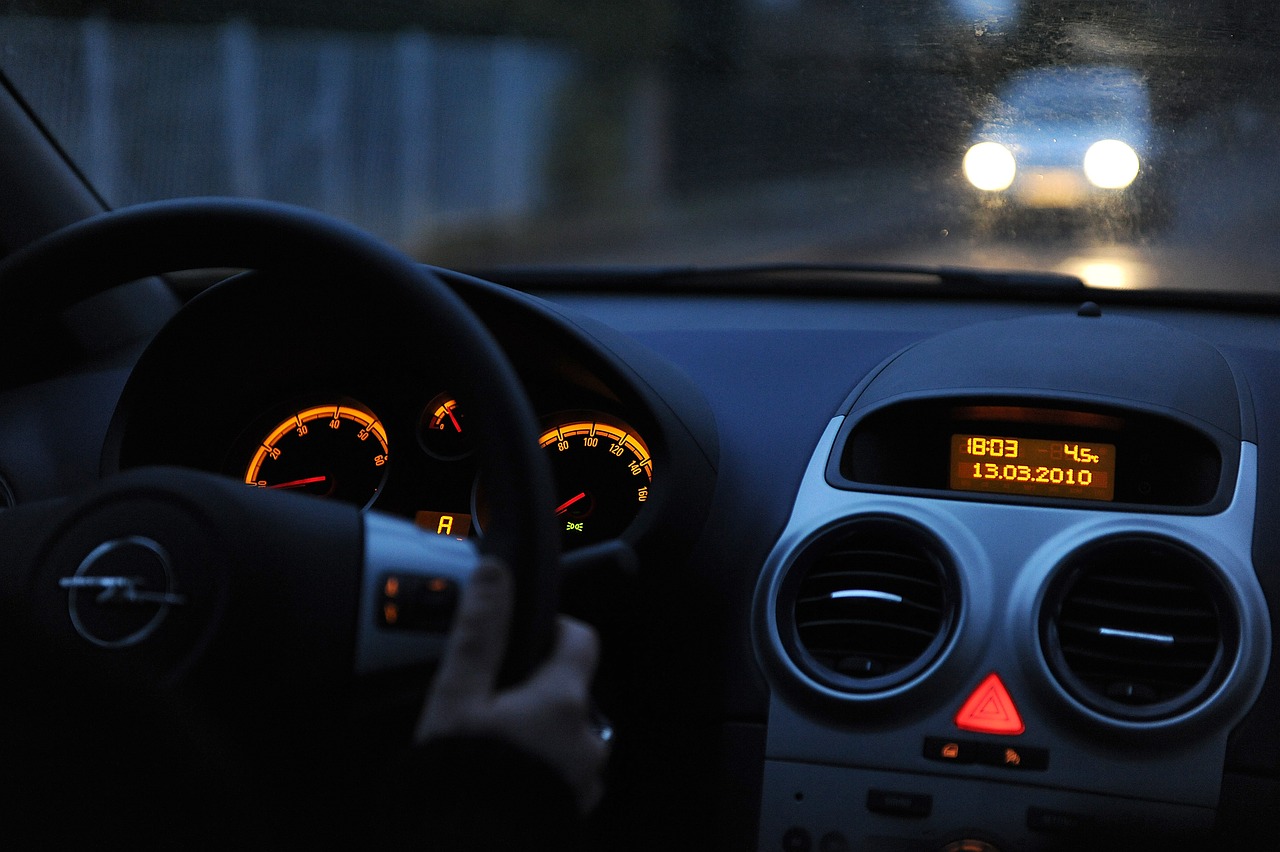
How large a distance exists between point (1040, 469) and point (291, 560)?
1.42m

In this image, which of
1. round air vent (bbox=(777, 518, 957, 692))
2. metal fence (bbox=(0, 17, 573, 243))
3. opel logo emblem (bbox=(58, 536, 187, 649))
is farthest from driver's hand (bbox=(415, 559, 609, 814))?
metal fence (bbox=(0, 17, 573, 243))

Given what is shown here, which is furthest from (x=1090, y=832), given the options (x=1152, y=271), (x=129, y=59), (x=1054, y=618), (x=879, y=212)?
(x=129, y=59)

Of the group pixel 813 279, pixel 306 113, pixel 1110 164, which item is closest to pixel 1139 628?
pixel 1110 164

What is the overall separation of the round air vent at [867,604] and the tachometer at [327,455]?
84 cm

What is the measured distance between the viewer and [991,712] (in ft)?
7.28

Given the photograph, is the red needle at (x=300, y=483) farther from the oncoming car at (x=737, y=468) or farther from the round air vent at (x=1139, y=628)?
the round air vent at (x=1139, y=628)

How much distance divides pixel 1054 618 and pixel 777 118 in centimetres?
141

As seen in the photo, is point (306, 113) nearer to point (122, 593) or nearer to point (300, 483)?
point (300, 483)

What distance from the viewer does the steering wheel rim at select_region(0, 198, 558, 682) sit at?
149cm

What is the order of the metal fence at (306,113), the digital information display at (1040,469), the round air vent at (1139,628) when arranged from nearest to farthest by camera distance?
the round air vent at (1139,628) < the digital information display at (1040,469) < the metal fence at (306,113)

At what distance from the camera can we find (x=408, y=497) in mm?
2598

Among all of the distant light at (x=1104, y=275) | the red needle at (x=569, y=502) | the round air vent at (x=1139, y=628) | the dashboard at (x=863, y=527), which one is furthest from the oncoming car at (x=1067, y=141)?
the red needle at (x=569, y=502)

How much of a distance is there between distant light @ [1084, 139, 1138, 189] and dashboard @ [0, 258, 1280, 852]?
307 mm

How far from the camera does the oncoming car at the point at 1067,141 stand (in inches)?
109
